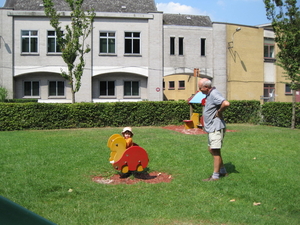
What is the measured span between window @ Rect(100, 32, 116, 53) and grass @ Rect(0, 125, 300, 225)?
21420mm

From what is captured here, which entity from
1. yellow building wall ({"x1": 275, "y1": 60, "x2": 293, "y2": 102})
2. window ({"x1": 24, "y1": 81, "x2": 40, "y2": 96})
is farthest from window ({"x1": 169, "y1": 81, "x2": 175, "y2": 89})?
window ({"x1": 24, "y1": 81, "x2": 40, "y2": 96})

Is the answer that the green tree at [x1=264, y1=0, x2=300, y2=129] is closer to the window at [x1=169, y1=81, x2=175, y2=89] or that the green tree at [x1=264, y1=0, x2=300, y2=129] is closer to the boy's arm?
the boy's arm

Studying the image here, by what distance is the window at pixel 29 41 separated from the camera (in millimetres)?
29984

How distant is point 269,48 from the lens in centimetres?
3572

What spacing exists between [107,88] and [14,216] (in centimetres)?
3007

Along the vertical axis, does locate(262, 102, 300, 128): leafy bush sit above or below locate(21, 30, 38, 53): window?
below

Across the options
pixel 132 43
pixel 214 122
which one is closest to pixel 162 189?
pixel 214 122

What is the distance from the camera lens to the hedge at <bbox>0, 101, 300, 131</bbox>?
58.3ft

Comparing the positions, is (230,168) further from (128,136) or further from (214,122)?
(128,136)

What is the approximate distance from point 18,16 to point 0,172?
25490 mm

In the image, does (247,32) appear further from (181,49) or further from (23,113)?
→ (23,113)

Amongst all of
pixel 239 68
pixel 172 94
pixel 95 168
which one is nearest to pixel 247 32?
pixel 239 68

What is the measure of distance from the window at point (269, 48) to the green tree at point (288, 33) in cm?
1695

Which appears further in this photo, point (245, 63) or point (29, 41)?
point (245, 63)
